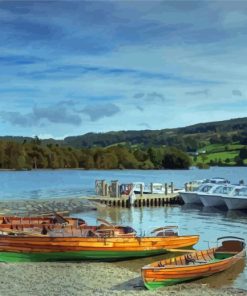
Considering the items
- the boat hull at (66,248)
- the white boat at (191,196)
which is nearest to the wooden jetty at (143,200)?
the white boat at (191,196)

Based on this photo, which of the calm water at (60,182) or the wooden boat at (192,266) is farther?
the calm water at (60,182)

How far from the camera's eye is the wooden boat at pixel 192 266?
21.6 metres

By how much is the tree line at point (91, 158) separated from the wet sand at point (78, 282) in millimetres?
160551

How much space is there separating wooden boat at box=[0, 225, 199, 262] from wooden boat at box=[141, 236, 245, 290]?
152 inches

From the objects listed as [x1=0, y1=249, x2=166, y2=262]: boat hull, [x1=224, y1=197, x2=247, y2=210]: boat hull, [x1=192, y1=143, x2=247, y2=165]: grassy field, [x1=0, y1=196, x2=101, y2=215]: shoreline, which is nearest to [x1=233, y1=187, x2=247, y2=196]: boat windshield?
[x1=224, y1=197, x2=247, y2=210]: boat hull

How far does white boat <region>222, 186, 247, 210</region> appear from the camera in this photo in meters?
55.6

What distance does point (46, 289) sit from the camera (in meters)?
21.0

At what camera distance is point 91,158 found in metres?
191

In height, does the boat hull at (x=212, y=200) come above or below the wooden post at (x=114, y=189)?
below

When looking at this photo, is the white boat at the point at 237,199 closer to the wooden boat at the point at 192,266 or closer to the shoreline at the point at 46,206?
the shoreline at the point at 46,206

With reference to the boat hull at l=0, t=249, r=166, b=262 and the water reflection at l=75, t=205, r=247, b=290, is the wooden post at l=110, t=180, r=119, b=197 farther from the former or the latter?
the boat hull at l=0, t=249, r=166, b=262

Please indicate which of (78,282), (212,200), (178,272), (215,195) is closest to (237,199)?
(215,195)

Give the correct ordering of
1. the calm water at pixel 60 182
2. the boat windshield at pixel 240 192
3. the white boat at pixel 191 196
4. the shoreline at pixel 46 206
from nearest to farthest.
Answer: the shoreline at pixel 46 206, the boat windshield at pixel 240 192, the white boat at pixel 191 196, the calm water at pixel 60 182

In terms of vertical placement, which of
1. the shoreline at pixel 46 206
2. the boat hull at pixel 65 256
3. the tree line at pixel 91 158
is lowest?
the boat hull at pixel 65 256
